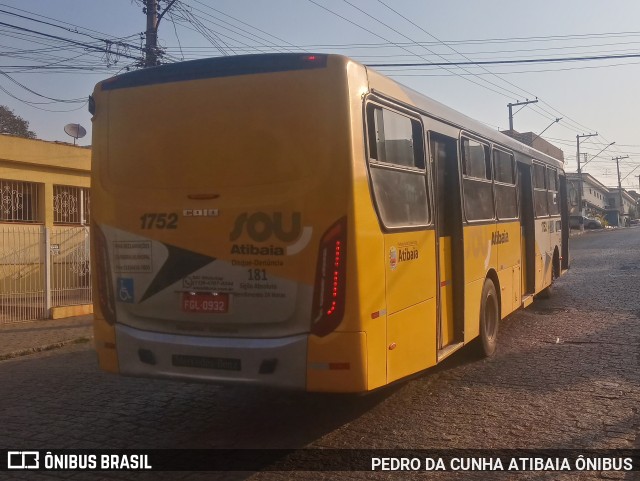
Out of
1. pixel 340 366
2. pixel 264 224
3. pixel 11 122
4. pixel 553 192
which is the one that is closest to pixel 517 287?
pixel 553 192

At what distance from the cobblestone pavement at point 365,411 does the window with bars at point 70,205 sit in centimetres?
828

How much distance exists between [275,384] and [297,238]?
1.11m

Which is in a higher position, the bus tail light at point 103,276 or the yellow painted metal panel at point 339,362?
the bus tail light at point 103,276

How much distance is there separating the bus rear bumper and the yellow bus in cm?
1

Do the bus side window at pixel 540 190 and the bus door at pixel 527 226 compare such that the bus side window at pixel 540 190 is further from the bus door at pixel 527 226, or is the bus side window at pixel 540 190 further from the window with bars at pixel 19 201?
the window with bars at pixel 19 201

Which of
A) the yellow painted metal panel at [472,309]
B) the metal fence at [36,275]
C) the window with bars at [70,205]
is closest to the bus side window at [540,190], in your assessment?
the yellow painted metal panel at [472,309]

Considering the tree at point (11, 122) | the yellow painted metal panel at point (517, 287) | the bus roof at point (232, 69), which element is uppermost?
the tree at point (11, 122)

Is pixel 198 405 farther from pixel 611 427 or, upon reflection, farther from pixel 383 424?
pixel 611 427

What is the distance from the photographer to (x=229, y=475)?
478cm

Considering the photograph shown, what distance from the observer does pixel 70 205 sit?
56.9ft

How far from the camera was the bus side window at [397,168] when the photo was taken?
17.3ft

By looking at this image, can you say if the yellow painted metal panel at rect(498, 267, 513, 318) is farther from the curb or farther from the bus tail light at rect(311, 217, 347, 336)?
the curb

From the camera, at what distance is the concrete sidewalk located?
400 inches

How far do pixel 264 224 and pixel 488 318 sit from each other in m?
4.62
